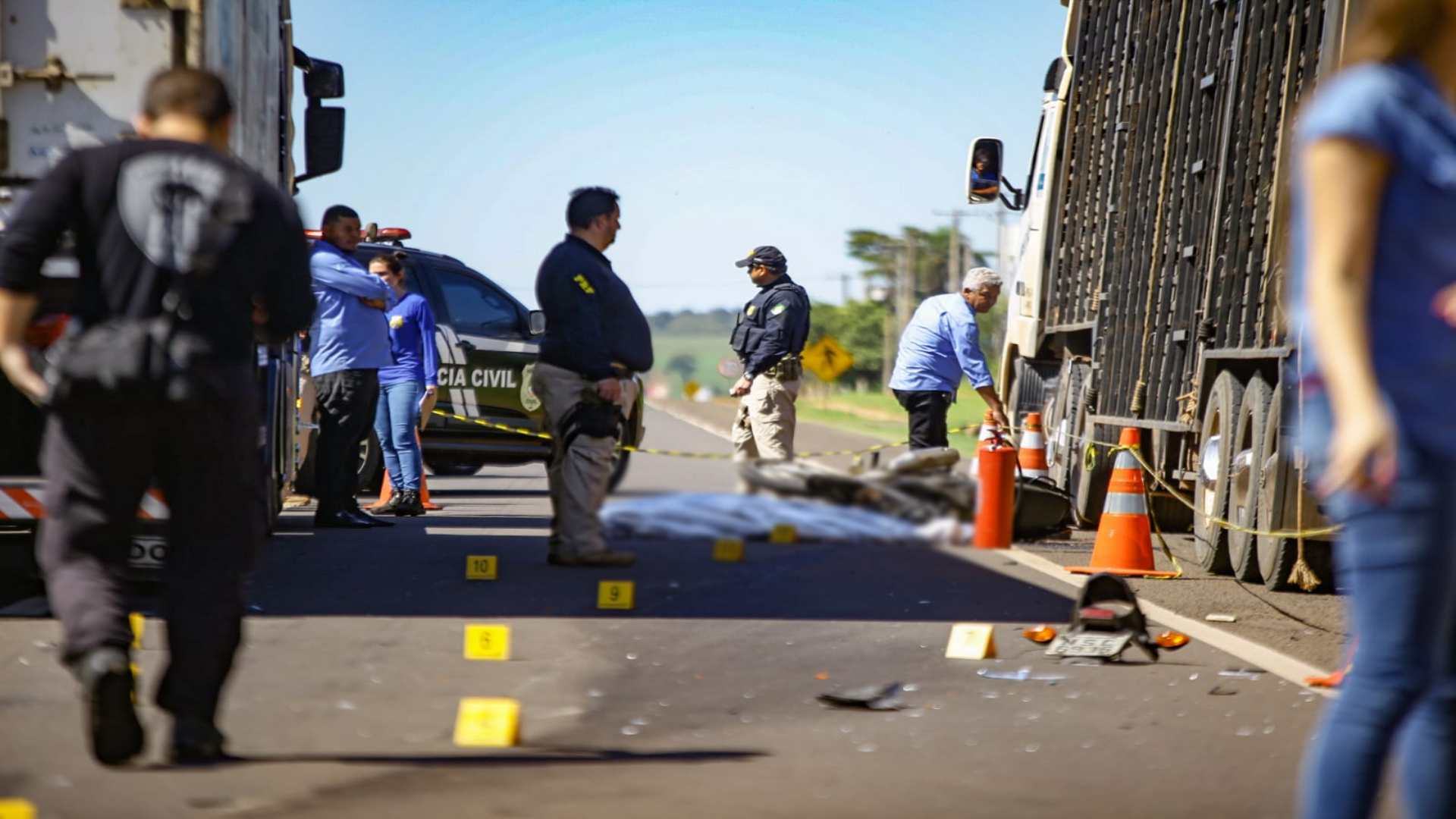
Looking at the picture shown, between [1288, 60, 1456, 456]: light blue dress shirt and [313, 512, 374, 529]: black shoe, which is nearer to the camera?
[1288, 60, 1456, 456]: light blue dress shirt

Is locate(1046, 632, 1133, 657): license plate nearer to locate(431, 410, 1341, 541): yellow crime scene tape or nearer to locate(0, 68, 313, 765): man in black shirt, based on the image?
locate(431, 410, 1341, 541): yellow crime scene tape

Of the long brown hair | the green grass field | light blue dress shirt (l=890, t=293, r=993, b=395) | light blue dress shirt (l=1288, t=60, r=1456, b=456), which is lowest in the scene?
the green grass field

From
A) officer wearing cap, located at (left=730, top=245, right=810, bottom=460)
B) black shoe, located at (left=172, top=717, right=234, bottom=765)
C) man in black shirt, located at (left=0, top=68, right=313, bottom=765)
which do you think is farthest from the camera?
officer wearing cap, located at (left=730, top=245, right=810, bottom=460)

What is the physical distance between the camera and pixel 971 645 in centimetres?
751

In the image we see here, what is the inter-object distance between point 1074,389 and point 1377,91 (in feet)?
40.9

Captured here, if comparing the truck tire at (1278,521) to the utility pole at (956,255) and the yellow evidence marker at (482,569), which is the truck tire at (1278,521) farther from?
the utility pole at (956,255)

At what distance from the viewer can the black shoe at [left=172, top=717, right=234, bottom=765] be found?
510 cm

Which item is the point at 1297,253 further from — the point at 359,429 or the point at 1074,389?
the point at 1074,389

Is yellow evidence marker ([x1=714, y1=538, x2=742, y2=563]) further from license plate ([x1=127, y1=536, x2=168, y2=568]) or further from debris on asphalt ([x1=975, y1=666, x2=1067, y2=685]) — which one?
debris on asphalt ([x1=975, y1=666, x2=1067, y2=685])

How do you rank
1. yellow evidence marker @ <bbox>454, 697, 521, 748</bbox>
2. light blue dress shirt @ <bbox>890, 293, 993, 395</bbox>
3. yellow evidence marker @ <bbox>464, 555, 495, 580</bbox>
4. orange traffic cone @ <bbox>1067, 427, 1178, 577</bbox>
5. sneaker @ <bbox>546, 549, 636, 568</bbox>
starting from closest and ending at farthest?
yellow evidence marker @ <bbox>454, 697, 521, 748</bbox> < yellow evidence marker @ <bbox>464, 555, 495, 580</bbox> < sneaker @ <bbox>546, 549, 636, 568</bbox> < orange traffic cone @ <bbox>1067, 427, 1178, 577</bbox> < light blue dress shirt @ <bbox>890, 293, 993, 395</bbox>

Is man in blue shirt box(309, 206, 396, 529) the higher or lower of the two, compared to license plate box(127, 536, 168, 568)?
higher

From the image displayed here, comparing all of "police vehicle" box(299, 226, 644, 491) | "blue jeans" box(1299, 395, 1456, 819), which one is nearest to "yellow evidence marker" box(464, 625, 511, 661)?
"blue jeans" box(1299, 395, 1456, 819)

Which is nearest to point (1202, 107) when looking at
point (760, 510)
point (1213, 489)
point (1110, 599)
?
point (1213, 489)

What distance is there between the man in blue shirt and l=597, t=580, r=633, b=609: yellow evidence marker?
429cm
